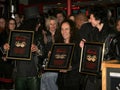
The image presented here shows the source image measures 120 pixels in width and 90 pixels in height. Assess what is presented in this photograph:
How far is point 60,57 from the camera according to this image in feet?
14.7

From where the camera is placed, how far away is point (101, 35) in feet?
15.1

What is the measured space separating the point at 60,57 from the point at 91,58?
1.42ft

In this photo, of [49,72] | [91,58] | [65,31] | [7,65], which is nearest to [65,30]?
[65,31]

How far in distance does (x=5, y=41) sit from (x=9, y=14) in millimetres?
8545

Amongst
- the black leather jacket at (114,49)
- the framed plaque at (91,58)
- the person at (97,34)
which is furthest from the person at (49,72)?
the black leather jacket at (114,49)

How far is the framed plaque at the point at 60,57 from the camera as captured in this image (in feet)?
14.4

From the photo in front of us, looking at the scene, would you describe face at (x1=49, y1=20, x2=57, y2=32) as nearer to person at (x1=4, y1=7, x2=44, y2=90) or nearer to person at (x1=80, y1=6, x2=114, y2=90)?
person at (x1=4, y1=7, x2=44, y2=90)

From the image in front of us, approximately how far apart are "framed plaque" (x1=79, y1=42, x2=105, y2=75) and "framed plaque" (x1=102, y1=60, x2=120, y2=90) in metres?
1.51

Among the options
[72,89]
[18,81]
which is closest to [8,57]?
[18,81]

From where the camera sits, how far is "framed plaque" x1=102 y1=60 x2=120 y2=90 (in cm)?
259

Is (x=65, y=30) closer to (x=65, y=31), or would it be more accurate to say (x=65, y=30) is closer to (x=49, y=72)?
(x=65, y=31)

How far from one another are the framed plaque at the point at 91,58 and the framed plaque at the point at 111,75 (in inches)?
59.4

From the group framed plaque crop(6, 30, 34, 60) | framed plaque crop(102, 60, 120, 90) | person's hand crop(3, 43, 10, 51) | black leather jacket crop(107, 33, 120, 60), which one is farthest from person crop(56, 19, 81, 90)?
framed plaque crop(102, 60, 120, 90)

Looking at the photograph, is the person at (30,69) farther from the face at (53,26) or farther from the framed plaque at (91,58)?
the framed plaque at (91,58)
